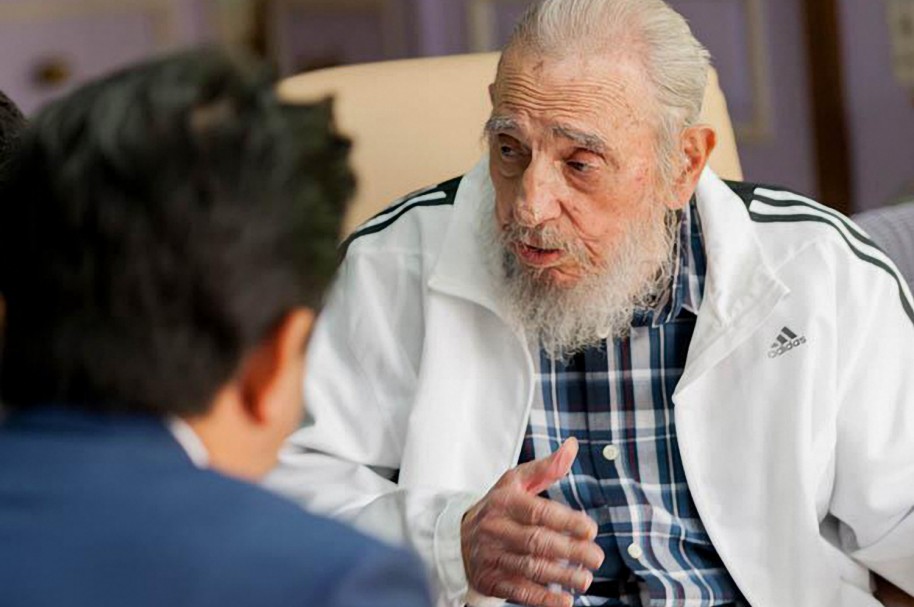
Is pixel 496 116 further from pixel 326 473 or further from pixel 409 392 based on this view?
pixel 326 473

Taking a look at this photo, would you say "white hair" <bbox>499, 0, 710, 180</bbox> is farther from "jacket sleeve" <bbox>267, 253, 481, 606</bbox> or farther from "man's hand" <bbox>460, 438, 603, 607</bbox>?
"man's hand" <bbox>460, 438, 603, 607</bbox>

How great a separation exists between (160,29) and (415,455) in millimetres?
3353

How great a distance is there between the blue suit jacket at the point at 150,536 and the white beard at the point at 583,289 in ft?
3.48

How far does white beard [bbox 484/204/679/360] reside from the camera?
6.25 ft

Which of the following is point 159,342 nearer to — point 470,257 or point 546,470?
point 546,470

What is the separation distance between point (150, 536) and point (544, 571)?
873mm

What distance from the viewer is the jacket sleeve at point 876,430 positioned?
74.0 inches

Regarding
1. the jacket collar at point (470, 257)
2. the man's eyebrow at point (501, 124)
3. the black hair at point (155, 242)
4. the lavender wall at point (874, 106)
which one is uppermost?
the black hair at point (155, 242)

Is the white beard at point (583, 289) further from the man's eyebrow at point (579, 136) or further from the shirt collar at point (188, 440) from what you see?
the shirt collar at point (188, 440)

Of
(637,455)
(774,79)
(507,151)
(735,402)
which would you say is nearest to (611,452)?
(637,455)

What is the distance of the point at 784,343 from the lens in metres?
1.90

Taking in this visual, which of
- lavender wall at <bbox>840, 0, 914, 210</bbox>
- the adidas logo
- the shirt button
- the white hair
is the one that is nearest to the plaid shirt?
the shirt button

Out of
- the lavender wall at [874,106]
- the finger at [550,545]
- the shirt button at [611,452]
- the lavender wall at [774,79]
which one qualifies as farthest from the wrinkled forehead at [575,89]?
the lavender wall at [774,79]

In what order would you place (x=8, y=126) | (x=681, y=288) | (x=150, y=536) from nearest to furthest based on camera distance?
1. (x=150, y=536)
2. (x=8, y=126)
3. (x=681, y=288)
